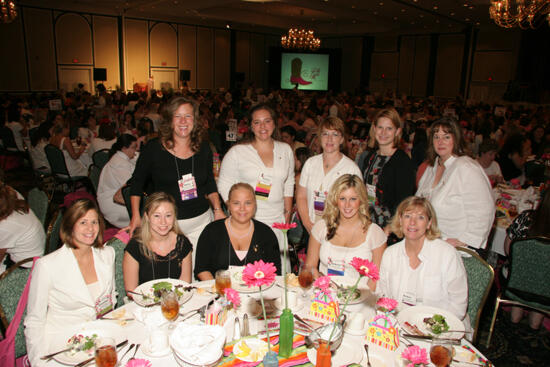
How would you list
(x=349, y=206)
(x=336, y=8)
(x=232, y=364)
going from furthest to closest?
(x=336, y=8)
(x=349, y=206)
(x=232, y=364)

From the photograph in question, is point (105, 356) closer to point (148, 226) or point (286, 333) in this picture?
point (286, 333)

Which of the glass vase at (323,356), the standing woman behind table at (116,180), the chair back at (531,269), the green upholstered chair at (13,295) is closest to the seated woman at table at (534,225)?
the chair back at (531,269)

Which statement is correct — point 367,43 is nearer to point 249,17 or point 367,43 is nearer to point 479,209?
point 249,17

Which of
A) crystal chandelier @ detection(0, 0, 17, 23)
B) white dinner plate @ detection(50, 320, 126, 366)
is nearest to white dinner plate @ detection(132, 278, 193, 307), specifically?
white dinner plate @ detection(50, 320, 126, 366)

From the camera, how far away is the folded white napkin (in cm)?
159

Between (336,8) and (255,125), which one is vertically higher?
(336,8)

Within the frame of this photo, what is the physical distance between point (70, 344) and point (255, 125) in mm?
1996

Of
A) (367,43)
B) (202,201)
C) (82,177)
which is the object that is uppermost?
(367,43)

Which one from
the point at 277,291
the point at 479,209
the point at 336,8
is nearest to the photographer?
the point at 277,291

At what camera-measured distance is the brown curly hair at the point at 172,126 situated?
284cm

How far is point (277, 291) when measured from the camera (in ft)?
7.34

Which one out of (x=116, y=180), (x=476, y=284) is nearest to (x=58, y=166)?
(x=116, y=180)

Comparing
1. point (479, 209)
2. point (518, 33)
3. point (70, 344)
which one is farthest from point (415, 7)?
point (70, 344)

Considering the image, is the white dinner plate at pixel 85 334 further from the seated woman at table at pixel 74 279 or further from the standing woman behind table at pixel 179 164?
the standing woman behind table at pixel 179 164
